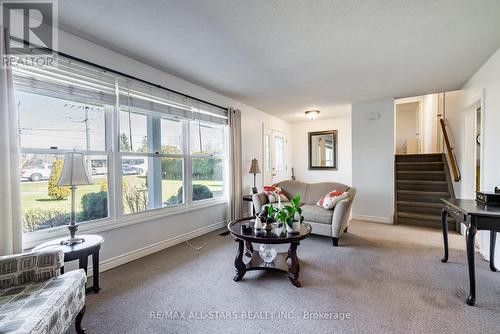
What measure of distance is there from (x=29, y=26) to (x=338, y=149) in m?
6.20

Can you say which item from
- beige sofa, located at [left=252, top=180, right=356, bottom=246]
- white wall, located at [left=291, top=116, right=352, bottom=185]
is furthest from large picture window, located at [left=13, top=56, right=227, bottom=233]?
white wall, located at [left=291, top=116, right=352, bottom=185]

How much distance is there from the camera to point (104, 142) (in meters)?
2.54

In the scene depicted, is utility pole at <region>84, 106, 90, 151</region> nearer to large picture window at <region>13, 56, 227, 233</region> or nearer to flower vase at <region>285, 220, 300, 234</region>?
large picture window at <region>13, 56, 227, 233</region>

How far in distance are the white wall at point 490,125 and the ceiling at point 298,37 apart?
0.65 ft

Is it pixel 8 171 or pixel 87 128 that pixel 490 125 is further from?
pixel 8 171

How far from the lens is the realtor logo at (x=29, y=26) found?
1.82 metres

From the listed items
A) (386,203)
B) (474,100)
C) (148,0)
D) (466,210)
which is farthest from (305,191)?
(148,0)

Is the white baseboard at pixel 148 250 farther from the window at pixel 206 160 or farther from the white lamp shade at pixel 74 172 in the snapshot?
the white lamp shade at pixel 74 172

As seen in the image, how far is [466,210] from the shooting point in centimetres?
192

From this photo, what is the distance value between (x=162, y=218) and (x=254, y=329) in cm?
204

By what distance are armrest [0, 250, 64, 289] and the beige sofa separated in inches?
79.9

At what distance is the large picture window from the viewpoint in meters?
2.06

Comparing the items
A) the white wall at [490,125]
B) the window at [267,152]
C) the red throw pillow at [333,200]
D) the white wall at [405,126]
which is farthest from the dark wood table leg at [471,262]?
the white wall at [405,126]

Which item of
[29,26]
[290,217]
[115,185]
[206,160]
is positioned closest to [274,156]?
[206,160]
